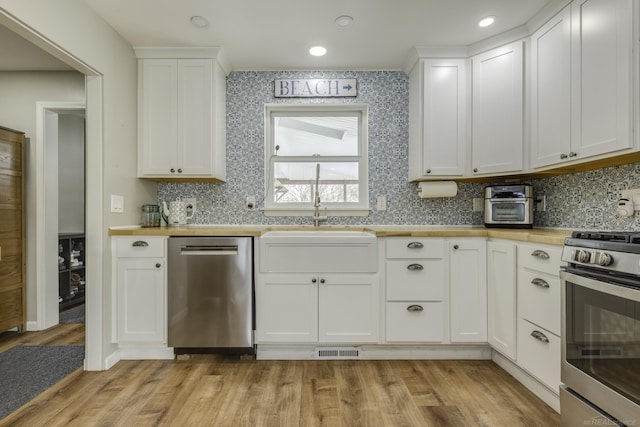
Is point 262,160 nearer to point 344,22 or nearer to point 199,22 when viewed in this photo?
point 199,22

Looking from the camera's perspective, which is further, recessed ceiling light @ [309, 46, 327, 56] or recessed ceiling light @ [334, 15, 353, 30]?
recessed ceiling light @ [309, 46, 327, 56]

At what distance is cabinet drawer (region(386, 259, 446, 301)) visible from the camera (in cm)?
224

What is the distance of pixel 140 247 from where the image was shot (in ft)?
7.41

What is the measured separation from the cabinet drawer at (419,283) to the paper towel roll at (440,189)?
700 mm

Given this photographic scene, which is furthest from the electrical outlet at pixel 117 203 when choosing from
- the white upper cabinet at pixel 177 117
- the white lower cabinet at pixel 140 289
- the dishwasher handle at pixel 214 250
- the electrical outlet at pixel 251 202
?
the electrical outlet at pixel 251 202

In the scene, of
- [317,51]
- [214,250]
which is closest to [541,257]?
[214,250]

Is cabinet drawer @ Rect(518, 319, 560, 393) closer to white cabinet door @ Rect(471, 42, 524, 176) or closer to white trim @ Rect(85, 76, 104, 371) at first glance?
white cabinet door @ Rect(471, 42, 524, 176)

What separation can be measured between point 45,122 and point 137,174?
3.96ft

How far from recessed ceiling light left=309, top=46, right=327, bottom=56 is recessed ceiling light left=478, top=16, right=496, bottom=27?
1.15 metres

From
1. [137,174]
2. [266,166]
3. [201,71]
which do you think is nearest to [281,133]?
[266,166]

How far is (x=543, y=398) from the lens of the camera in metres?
1.80

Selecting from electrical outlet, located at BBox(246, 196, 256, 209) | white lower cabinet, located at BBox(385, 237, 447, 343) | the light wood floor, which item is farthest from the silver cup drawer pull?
electrical outlet, located at BBox(246, 196, 256, 209)

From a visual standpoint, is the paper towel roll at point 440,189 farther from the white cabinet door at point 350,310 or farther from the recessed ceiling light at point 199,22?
the recessed ceiling light at point 199,22

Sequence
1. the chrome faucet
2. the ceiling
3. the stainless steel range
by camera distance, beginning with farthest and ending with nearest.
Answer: the chrome faucet → the ceiling → the stainless steel range
